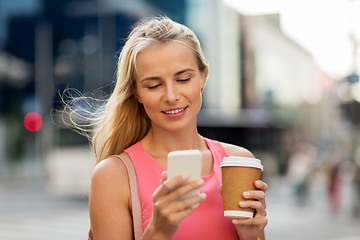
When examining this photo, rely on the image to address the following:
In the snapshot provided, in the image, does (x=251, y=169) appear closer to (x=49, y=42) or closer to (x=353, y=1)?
(x=353, y=1)

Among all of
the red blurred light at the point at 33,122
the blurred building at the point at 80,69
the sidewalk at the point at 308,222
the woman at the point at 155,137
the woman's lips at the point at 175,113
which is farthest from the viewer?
the red blurred light at the point at 33,122

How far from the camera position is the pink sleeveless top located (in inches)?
74.0

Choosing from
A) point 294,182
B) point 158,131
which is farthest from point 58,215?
point 158,131

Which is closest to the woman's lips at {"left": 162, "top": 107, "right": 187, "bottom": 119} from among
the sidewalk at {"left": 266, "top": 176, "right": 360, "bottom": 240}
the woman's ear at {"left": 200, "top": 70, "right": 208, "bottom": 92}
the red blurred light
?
the woman's ear at {"left": 200, "top": 70, "right": 208, "bottom": 92}

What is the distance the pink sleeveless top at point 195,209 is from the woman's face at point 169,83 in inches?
6.4

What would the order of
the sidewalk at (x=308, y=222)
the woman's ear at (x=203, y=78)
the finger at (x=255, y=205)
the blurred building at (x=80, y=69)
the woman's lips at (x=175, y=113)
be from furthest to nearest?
the blurred building at (x=80, y=69) → the sidewalk at (x=308, y=222) → the woman's ear at (x=203, y=78) → the woman's lips at (x=175, y=113) → the finger at (x=255, y=205)

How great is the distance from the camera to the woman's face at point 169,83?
6.22 ft

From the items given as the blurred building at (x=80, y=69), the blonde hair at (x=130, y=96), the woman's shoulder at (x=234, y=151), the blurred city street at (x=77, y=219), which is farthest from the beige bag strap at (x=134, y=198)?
the blurred city street at (x=77, y=219)

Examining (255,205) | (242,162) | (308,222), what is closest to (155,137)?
(242,162)

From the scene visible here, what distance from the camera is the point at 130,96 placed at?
213 cm

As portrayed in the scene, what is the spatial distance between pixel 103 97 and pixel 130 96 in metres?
0.84

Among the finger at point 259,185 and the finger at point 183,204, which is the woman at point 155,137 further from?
the finger at point 183,204

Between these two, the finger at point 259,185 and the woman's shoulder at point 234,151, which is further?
the woman's shoulder at point 234,151

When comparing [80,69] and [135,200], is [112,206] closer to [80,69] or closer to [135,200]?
[135,200]
